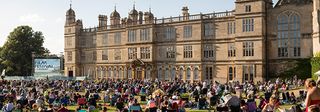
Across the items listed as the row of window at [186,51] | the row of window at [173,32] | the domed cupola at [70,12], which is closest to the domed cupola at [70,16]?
the domed cupola at [70,12]

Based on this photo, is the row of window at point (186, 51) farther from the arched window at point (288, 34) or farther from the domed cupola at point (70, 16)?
the domed cupola at point (70, 16)

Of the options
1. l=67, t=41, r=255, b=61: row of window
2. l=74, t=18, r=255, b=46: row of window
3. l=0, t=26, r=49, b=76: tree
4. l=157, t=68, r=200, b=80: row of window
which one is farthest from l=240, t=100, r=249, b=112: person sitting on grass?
l=0, t=26, r=49, b=76: tree

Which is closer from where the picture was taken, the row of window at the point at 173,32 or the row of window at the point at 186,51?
the row of window at the point at 173,32

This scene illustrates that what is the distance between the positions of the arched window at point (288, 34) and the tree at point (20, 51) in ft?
186

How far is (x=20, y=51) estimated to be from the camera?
306ft

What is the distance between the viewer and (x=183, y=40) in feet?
205

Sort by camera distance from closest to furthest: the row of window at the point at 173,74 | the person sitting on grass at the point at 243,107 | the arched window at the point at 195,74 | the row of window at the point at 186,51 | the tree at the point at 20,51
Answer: the person sitting on grass at the point at 243,107 → the row of window at the point at 186,51 → the arched window at the point at 195,74 → the row of window at the point at 173,74 → the tree at the point at 20,51

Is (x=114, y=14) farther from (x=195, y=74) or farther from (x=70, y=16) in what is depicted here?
(x=195, y=74)

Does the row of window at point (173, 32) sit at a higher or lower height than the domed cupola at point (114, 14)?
lower

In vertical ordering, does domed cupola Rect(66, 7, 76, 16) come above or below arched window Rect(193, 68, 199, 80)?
above

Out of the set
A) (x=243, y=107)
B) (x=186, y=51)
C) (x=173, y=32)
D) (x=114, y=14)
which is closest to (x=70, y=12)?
(x=114, y=14)

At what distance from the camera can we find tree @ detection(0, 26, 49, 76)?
91938 millimetres

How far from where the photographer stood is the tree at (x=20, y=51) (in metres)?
91.9

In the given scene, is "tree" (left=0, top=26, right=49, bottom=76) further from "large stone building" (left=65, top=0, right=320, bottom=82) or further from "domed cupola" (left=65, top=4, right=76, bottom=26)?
"large stone building" (left=65, top=0, right=320, bottom=82)
